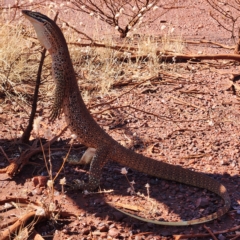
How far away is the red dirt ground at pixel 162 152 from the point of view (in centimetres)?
333

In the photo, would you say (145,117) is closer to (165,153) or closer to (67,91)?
(165,153)

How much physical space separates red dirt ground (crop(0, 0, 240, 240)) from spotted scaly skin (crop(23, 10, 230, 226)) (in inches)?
3.8

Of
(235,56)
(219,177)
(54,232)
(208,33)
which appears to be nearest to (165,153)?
(219,177)

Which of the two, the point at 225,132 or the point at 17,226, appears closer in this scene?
the point at 17,226

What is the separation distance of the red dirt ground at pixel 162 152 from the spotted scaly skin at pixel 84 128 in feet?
0.31

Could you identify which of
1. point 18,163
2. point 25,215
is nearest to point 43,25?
point 18,163

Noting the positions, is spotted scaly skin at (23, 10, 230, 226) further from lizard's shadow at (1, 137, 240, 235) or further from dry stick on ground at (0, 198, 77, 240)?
dry stick on ground at (0, 198, 77, 240)

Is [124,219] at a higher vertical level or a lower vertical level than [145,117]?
lower

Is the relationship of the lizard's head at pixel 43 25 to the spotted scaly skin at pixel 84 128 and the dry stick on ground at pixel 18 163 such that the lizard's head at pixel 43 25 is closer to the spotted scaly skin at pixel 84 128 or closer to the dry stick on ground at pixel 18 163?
the spotted scaly skin at pixel 84 128

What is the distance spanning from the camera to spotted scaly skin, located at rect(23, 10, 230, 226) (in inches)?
142

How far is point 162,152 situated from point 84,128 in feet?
3.73

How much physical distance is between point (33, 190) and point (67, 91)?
892mm

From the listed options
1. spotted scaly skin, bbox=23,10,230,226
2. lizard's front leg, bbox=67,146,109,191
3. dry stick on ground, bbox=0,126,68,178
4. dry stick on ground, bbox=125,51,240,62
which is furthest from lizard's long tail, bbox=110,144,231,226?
dry stick on ground, bbox=125,51,240,62

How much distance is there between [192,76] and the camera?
6664 mm
